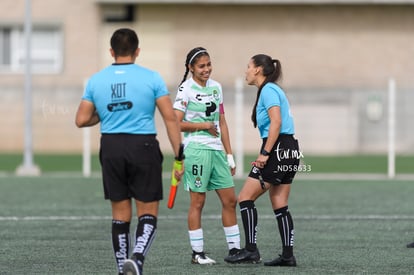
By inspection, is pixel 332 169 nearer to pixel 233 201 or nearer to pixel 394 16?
pixel 394 16

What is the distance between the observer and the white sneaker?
10.8 meters

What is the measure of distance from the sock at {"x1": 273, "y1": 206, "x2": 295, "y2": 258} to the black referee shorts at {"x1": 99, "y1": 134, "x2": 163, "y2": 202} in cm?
210

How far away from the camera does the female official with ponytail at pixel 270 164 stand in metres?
10.7

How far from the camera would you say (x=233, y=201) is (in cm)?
1112

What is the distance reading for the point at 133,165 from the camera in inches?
352

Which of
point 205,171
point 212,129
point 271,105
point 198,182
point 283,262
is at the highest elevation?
point 271,105

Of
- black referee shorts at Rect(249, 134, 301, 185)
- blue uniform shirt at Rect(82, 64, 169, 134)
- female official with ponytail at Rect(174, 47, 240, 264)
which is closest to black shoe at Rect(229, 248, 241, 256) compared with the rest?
female official with ponytail at Rect(174, 47, 240, 264)

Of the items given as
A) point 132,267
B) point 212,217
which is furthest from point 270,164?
point 212,217

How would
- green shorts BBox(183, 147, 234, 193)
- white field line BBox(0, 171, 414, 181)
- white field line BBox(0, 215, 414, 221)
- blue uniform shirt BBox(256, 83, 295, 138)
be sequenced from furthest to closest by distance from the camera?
white field line BBox(0, 171, 414, 181), white field line BBox(0, 215, 414, 221), green shorts BBox(183, 147, 234, 193), blue uniform shirt BBox(256, 83, 295, 138)

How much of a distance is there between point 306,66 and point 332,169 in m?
7.97

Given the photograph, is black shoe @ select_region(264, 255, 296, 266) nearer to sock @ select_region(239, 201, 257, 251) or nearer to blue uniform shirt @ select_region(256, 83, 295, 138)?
sock @ select_region(239, 201, 257, 251)

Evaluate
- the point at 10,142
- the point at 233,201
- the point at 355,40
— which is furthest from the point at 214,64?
the point at 233,201

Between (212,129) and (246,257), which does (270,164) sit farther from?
(246,257)

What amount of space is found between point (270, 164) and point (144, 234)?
2.18 meters
